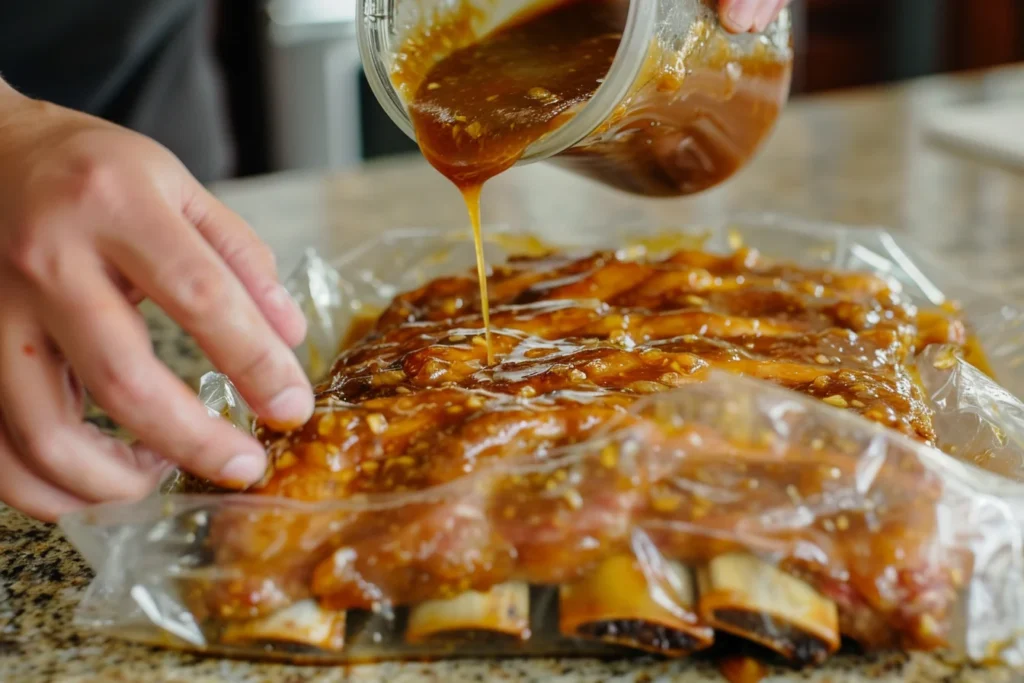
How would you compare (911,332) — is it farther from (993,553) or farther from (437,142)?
(437,142)

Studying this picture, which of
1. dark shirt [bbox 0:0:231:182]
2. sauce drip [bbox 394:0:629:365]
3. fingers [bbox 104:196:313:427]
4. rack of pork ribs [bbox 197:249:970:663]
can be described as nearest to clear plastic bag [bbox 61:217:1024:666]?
rack of pork ribs [bbox 197:249:970:663]

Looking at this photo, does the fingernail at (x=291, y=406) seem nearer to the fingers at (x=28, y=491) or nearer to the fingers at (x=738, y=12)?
the fingers at (x=28, y=491)

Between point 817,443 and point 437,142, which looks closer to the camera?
point 817,443

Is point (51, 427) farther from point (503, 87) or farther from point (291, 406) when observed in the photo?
point (503, 87)

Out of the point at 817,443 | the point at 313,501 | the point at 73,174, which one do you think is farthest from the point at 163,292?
the point at 817,443

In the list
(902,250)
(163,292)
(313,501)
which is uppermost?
(163,292)

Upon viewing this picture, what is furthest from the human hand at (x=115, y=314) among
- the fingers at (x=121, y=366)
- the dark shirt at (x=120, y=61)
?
the dark shirt at (x=120, y=61)

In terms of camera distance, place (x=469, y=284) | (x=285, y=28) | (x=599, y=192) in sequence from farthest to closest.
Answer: (x=285, y=28)
(x=599, y=192)
(x=469, y=284)

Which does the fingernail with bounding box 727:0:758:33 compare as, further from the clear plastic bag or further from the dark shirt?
the dark shirt
